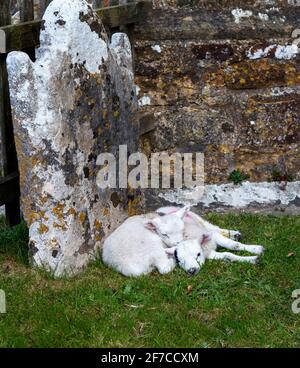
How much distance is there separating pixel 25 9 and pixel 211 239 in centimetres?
207

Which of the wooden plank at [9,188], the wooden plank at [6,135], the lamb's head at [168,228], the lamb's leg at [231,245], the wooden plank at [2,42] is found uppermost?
the wooden plank at [2,42]

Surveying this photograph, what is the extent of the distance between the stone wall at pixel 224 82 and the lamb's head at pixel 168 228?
1.24 m

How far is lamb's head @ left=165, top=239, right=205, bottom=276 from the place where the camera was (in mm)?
5070

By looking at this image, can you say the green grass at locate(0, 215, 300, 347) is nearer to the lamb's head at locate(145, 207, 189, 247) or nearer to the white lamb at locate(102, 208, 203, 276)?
the white lamb at locate(102, 208, 203, 276)

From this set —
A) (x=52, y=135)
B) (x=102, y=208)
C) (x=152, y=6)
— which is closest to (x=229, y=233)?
(x=102, y=208)

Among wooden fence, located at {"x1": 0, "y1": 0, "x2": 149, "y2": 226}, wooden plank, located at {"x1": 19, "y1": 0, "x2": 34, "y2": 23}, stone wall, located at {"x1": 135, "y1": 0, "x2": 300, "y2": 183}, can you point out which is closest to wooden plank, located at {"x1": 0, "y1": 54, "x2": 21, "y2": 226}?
wooden fence, located at {"x1": 0, "y1": 0, "x2": 149, "y2": 226}

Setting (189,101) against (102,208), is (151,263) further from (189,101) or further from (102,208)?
(189,101)

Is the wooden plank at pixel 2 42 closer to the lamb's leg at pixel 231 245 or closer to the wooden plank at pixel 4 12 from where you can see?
the wooden plank at pixel 4 12

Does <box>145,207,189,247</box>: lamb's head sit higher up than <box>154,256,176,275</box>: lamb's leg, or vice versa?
<box>145,207,189,247</box>: lamb's head

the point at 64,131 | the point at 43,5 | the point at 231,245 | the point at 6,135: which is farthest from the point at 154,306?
the point at 43,5

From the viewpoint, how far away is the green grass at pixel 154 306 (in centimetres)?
422

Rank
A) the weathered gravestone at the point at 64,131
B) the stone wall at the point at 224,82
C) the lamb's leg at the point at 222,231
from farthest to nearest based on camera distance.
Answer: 1. the stone wall at the point at 224,82
2. the lamb's leg at the point at 222,231
3. the weathered gravestone at the point at 64,131

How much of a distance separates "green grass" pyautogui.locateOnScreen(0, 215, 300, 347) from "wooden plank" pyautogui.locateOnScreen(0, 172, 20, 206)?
379 mm

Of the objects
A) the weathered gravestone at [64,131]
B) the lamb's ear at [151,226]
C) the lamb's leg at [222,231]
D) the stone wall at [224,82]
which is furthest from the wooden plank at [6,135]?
the stone wall at [224,82]
